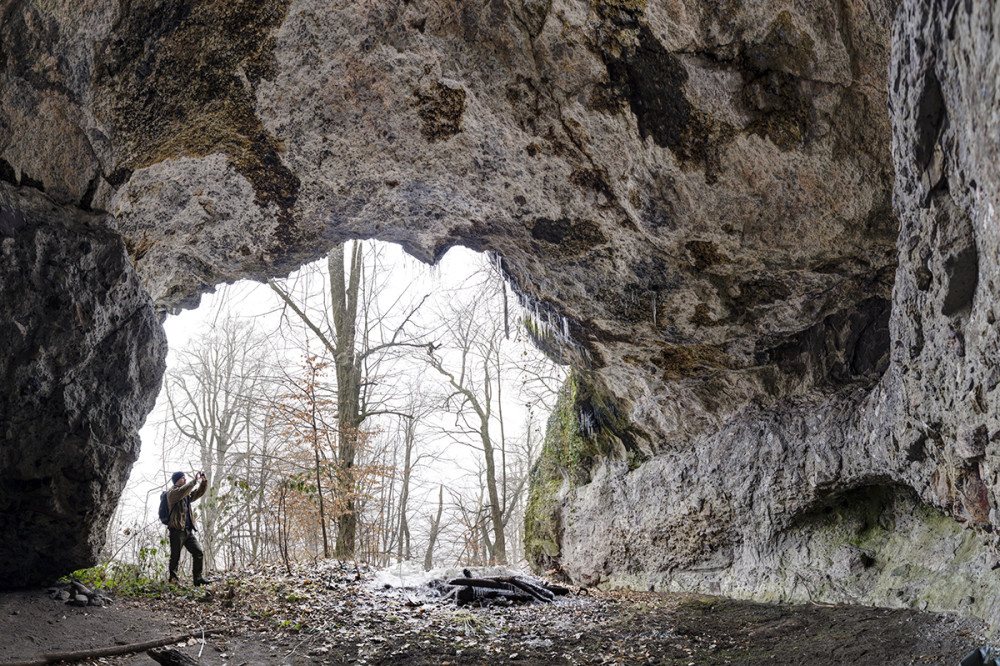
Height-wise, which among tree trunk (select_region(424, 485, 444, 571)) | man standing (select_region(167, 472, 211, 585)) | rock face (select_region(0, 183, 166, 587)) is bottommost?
tree trunk (select_region(424, 485, 444, 571))

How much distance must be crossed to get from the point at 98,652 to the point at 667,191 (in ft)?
18.3

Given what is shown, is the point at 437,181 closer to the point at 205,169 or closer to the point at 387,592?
the point at 205,169

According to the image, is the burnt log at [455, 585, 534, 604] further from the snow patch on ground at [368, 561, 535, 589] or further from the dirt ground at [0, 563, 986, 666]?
the snow patch on ground at [368, 561, 535, 589]

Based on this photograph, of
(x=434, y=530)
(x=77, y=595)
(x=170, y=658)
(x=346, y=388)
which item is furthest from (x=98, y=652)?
(x=434, y=530)

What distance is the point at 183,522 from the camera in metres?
6.84

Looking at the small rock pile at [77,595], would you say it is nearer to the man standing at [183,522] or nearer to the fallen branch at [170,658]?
the man standing at [183,522]

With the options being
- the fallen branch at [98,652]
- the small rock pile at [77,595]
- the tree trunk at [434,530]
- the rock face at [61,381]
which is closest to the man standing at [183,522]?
the rock face at [61,381]

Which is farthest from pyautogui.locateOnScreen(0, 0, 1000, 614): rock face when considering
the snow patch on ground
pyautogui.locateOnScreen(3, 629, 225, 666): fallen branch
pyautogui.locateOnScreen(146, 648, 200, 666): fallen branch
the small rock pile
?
the snow patch on ground

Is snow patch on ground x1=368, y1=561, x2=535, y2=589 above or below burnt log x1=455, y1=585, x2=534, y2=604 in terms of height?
above

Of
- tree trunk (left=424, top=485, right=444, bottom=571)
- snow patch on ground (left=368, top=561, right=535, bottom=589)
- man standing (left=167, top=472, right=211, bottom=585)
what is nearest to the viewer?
man standing (left=167, top=472, right=211, bottom=585)

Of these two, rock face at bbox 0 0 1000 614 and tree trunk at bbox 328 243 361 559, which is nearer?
rock face at bbox 0 0 1000 614

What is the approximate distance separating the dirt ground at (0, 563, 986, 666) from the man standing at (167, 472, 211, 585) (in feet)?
1.20

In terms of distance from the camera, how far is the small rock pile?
203 inches

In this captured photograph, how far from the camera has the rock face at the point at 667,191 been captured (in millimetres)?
3615
